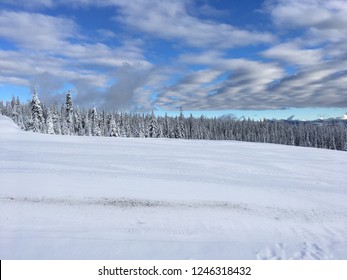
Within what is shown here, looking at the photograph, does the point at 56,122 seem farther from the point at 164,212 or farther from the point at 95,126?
the point at 164,212

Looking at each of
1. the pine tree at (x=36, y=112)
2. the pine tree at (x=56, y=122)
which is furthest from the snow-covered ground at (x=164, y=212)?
the pine tree at (x=56, y=122)

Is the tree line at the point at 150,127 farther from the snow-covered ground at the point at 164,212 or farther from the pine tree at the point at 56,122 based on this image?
the snow-covered ground at the point at 164,212

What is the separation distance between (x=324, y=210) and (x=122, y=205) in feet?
29.6

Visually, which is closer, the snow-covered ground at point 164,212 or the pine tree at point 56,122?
the snow-covered ground at point 164,212

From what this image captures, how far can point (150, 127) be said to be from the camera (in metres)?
86.2

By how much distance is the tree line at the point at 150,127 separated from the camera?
8194cm

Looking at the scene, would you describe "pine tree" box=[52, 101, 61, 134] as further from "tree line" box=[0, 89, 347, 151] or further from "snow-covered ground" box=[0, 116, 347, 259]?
"snow-covered ground" box=[0, 116, 347, 259]

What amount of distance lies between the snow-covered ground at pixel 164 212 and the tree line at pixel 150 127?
57.3 metres

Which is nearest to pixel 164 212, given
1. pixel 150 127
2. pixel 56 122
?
pixel 150 127

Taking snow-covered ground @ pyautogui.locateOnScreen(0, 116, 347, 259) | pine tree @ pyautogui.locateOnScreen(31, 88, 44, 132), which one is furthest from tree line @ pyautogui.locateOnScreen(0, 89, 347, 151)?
snow-covered ground @ pyautogui.locateOnScreen(0, 116, 347, 259)

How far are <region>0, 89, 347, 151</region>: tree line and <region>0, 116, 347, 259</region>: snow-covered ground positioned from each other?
2258 inches

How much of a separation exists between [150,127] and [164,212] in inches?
2934

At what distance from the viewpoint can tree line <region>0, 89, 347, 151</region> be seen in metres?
81.9
